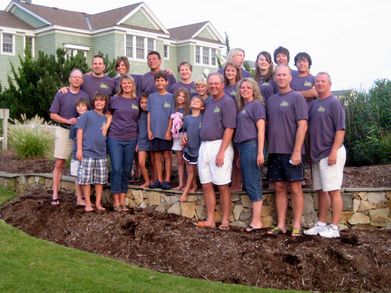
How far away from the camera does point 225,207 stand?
6.42 metres

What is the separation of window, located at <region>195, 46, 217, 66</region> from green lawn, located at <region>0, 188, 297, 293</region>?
29424 millimetres

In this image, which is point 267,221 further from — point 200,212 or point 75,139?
point 75,139

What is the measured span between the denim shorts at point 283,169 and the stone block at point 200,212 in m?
1.11

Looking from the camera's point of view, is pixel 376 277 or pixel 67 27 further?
pixel 67 27

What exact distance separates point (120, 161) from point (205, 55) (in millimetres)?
28777

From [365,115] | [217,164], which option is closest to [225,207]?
[217,164]

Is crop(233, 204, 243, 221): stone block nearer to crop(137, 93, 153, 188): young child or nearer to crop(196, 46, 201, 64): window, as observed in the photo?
crop(137, 93, 153, 188): young child

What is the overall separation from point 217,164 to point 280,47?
75.1 inches

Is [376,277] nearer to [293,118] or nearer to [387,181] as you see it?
[293,118]

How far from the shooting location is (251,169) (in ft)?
20.3

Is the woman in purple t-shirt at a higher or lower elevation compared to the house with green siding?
lower

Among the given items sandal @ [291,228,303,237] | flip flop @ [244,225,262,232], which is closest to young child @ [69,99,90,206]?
flip flop @ [244,225,262,232]

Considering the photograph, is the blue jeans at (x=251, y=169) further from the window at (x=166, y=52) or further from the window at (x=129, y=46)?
the window at (x=166, y=52)

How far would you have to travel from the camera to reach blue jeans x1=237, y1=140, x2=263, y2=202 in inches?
242
